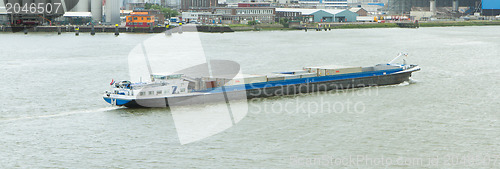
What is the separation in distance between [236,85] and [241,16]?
66.7 metres

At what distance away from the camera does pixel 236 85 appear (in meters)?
23.5

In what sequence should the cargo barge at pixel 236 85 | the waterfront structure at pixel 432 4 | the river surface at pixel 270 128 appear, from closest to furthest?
the river surface at pixel 270 128
the cargo barge at pixel 236 85
the waterfront structure at pixel 432 4

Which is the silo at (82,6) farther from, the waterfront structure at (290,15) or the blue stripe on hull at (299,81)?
the blue stripe on hull at (299,81)

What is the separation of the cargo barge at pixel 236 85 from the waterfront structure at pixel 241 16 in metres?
61.2

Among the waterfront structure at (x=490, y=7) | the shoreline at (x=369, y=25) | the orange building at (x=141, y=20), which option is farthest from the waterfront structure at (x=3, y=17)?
the waterfront structure at (x=490, y=7)

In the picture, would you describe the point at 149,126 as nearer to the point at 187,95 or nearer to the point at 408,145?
the point at 187,95

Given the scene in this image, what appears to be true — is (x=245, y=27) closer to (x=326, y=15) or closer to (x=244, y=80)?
(x=326, y=15)

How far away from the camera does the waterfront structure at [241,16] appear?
295 ft

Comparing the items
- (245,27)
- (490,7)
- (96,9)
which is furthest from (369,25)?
(96,9)

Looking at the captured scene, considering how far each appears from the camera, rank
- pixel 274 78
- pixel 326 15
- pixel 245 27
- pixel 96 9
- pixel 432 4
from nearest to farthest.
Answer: pixel 274 78, pixel 96 9, pixel 245 27, pixel 326 15, pixel 432 4

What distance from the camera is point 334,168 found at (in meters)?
14.5

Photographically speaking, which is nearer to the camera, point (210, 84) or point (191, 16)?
point (210, 84)

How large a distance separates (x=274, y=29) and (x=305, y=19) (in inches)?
524

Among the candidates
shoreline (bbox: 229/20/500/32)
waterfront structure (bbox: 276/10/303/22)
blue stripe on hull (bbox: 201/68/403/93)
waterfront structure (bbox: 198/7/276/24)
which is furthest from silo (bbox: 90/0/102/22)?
blue stripe on hull (bbox: 201/68/403/93)
